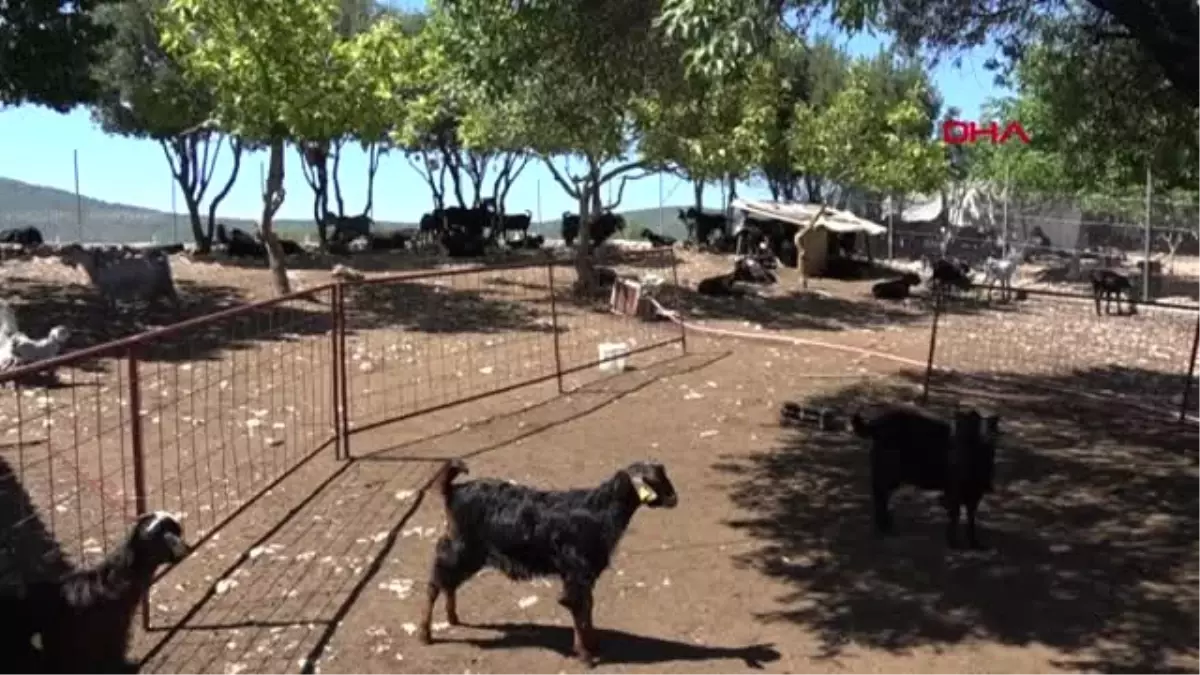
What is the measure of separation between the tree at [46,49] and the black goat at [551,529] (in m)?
11.6

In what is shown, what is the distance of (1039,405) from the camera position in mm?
12258

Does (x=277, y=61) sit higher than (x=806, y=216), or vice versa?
(x=277, y=61)

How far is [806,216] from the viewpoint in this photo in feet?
103

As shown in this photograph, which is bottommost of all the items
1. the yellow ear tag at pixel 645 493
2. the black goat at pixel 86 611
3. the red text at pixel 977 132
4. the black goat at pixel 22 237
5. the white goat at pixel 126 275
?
the black goat at pixel 86 611

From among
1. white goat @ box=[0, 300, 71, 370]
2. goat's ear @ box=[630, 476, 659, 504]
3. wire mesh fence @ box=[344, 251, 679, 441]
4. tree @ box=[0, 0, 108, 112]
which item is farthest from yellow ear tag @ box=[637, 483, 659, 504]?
tree @ box=[0, 0, 108, 112]

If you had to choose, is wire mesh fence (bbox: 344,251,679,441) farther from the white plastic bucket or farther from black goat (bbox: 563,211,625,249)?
black goat (bbox: 563,211,625,249)

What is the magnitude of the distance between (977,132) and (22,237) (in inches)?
1234

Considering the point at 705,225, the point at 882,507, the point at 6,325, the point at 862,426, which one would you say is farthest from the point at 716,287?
the point at 862,426

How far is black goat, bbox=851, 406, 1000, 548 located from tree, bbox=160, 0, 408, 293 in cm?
1179

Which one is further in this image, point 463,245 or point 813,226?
point 463,245

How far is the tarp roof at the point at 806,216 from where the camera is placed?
30125 millimetres

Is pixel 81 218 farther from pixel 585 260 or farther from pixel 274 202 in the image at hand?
pixel 585 260

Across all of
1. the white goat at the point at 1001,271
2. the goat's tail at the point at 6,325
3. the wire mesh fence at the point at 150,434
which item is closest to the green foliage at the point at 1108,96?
the wire mesh fence at the point at 150,434

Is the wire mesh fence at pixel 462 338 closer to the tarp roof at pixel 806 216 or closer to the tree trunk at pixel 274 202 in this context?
the tree trunk at pixel 274 202
